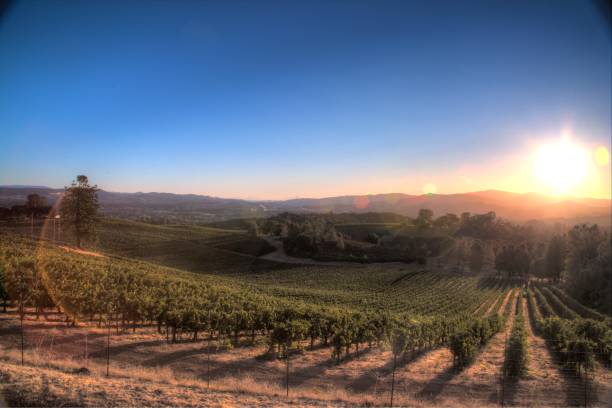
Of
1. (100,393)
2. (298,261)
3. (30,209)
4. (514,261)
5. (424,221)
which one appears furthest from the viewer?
(424,221)

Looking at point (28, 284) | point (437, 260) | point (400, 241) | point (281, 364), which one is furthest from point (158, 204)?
point (281, 364)

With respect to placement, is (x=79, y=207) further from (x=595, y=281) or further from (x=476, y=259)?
(x=476, y=259)

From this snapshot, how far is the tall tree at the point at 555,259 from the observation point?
8262 cm

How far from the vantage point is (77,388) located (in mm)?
9789

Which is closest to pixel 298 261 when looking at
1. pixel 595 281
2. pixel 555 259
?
pixel 595 281

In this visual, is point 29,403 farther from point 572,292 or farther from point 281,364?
point 572,292

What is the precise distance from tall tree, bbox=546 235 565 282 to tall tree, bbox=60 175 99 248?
95684 mm

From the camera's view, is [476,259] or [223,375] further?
[476,259]

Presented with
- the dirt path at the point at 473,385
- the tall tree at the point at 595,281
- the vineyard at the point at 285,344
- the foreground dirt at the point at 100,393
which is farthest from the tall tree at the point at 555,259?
the foreground dirt at the point at 100,393

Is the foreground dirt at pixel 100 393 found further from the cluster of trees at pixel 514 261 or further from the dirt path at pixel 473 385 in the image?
the cluster of trees at pixel 514 261

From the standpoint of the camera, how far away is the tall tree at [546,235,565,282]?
82625 mm

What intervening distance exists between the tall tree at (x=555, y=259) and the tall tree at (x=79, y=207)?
9568 cm

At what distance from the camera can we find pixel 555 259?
3282 inches

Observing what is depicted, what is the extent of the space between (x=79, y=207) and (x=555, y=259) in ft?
321
